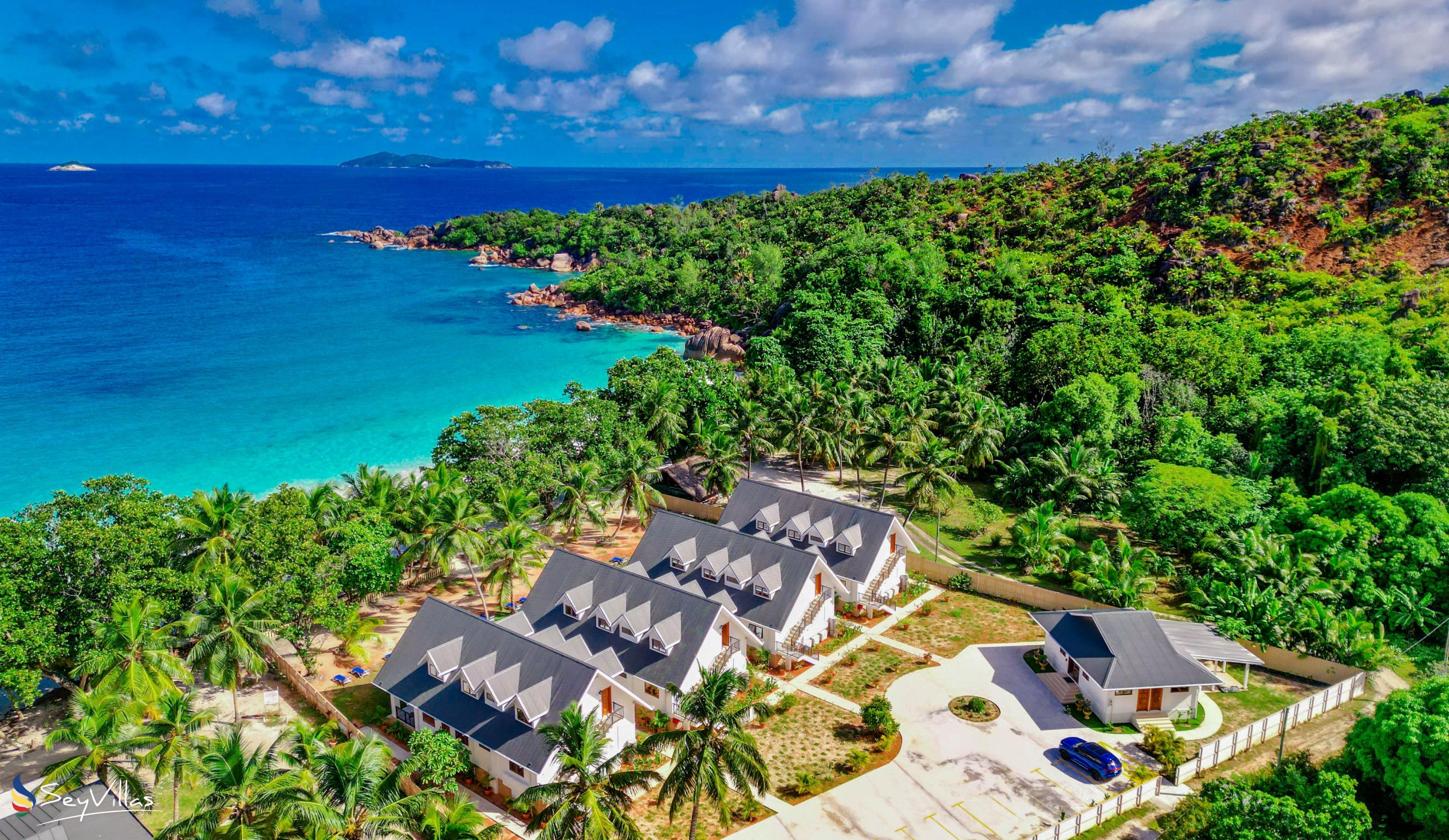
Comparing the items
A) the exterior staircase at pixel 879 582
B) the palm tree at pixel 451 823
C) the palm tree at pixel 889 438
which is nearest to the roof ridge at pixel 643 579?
the exterior staircase at pixel 879 582

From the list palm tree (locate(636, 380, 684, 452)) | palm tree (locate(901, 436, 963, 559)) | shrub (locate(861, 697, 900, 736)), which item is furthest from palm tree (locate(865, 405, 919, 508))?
shrub (locate(861, 697, 900, 736))

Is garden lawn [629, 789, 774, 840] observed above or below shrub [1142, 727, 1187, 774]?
below

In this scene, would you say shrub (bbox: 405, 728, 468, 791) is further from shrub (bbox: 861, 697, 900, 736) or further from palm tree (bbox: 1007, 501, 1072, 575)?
palm tree (bbox: 1007, 501, 1072, 575)

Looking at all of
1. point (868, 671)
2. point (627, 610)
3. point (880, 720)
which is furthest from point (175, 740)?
point (868, 671)

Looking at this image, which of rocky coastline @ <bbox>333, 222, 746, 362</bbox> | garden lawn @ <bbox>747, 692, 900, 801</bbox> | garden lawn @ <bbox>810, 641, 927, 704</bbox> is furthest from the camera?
rocky coastline @ <bbox>333, 222, 746, 362</bbox>

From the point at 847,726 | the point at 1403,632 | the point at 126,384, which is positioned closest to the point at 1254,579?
the point at 1403,632

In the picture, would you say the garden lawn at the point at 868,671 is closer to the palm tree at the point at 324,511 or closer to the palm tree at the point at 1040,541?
the palm tree at the point at 1040,541

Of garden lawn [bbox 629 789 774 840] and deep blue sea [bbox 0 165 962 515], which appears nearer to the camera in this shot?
garden lawn [bbox 629 789 774 840]

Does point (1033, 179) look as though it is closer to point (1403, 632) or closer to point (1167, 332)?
point (1167, 332)
